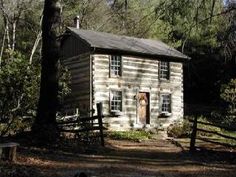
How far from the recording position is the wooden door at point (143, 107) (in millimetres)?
30031

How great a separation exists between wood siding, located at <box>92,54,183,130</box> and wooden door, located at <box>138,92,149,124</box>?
→ 264 millimetres

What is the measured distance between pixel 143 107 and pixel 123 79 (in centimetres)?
239

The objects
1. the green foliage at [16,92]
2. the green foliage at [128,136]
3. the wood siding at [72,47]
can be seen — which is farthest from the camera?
the wood siding at [72,47]

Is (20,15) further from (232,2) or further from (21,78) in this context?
(232,2)

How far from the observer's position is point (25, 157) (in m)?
13.0

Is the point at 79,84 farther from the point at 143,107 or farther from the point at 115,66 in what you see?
the point at 143,107

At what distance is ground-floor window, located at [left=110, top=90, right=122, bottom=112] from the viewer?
93.6ft

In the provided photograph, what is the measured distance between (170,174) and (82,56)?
1739 centimetres

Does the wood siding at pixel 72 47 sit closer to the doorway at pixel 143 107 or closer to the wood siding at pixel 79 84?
the wood siding at pixel 79 84

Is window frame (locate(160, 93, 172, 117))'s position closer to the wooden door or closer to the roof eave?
the wooden door

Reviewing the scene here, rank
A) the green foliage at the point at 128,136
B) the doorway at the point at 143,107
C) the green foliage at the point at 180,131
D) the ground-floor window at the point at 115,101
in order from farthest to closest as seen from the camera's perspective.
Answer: the doorway at the point at 143,107 < the ground-floor window at the point at 115,101 < the green foliage at the point at 180,131 < the green foliage at the point at 128,136

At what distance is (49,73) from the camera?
16422 mm

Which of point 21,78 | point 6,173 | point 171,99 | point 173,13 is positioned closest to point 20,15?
point 171,99

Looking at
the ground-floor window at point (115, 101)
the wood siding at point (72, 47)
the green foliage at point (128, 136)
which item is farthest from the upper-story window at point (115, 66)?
the green foliage at point (128, 136)
